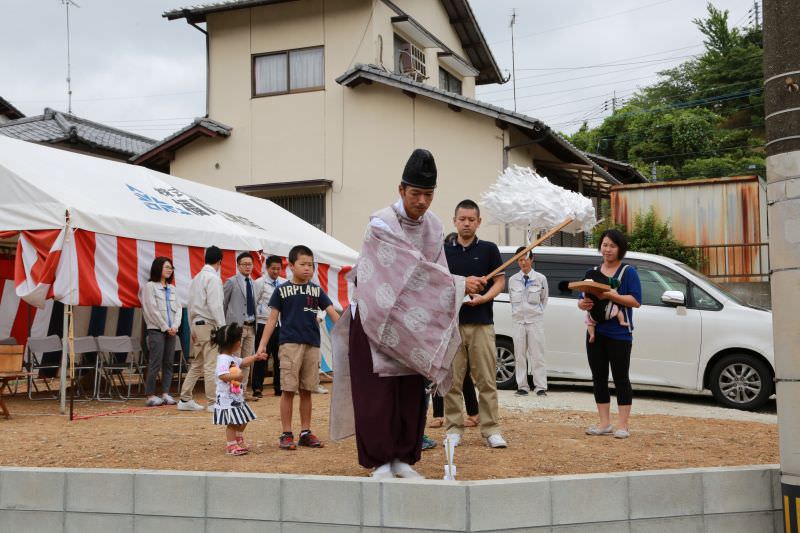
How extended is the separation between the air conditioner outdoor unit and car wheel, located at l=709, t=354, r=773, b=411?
11451mm

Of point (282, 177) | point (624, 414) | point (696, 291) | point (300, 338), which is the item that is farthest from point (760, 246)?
point (300, 338)

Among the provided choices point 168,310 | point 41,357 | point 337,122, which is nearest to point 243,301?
point 168,310

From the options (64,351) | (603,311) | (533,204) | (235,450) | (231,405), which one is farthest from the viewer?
(64,351)

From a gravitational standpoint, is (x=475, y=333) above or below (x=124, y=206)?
below

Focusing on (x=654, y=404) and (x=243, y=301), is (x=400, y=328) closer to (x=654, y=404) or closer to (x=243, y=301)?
(x=243, y=301)

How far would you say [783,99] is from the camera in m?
4.16

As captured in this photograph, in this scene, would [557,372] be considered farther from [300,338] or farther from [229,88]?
[229,88]

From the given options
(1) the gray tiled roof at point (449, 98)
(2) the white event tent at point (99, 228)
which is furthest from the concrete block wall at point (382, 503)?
(1) the gray tiled roof at point (449, 98)

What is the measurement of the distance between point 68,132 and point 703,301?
1754 cm

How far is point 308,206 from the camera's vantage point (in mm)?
18047

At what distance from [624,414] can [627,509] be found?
2.26 m

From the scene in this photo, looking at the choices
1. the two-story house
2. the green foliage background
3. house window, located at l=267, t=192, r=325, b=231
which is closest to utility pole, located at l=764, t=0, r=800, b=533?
the two-story house

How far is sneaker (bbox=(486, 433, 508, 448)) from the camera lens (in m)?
5.86

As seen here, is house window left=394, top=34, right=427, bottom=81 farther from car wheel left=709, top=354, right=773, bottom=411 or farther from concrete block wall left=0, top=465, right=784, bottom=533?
concrete block wall left=0, top=465, right=784, bottom=533
